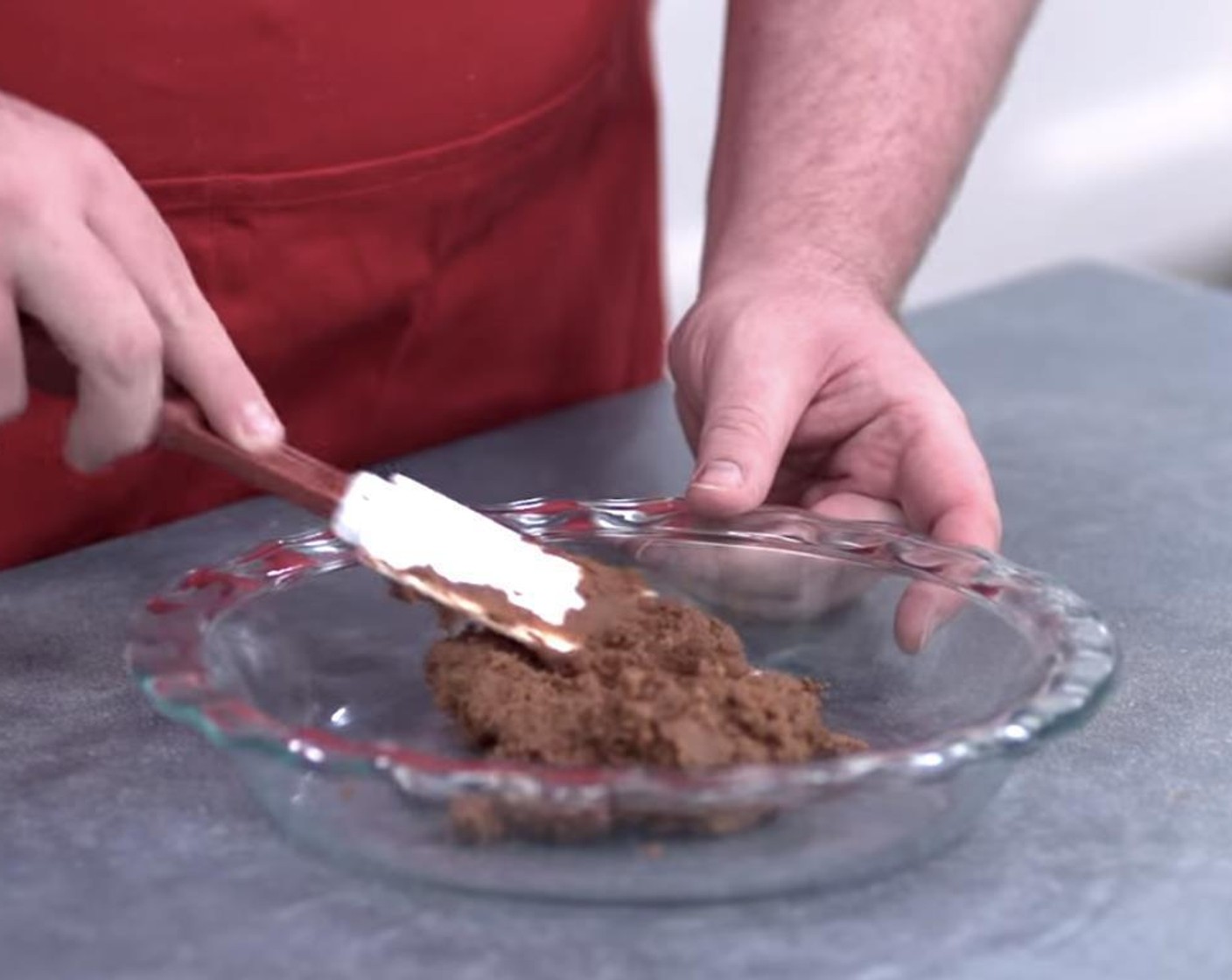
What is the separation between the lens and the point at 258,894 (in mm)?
688

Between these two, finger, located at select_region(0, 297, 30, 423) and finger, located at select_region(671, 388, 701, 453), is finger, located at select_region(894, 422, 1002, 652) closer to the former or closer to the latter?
finger, located at select_region(671, 388, 701, 453)

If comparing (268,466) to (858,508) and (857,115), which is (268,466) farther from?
(857,115)

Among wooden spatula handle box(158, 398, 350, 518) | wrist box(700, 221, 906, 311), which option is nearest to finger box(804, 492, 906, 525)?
wrist box(700, 221, 906, 311)

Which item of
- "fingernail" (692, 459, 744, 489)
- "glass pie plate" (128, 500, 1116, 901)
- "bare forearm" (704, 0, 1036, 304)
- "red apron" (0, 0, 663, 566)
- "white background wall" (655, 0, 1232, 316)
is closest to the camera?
"glass pie plate" (128, 500, 1116, 901)

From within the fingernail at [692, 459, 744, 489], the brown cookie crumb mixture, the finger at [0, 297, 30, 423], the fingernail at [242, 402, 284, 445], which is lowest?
the brown cookie crumb mixture

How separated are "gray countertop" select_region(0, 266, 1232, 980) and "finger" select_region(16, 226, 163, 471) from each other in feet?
0.44

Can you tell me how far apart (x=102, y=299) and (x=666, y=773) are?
26 centimetres

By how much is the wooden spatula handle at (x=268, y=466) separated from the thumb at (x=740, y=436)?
16 cm

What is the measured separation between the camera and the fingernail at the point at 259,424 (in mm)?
788

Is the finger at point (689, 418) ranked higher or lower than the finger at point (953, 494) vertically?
lower

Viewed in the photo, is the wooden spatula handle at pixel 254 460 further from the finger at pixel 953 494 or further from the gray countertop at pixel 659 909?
the finger at pixel 953 494

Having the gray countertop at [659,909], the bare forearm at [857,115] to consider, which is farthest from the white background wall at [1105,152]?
the gray countertop at [659,909]

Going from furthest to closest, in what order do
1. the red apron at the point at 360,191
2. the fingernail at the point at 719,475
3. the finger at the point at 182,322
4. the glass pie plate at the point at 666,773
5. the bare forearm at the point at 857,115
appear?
the bare forearm at the point at 857,115
the red apron at the point at 360,191
the fingernail at the point at 719,475
the finger at the point at 182,322
the glass pie plate at the point at 666,773

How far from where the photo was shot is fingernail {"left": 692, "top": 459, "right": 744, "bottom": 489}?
0.87m
